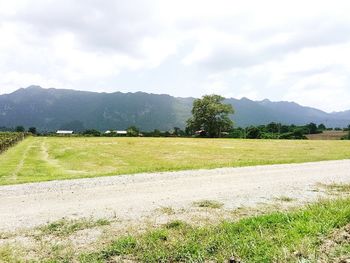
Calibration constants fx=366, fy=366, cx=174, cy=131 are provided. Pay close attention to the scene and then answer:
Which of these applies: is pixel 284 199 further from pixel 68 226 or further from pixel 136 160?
pixel 136 160

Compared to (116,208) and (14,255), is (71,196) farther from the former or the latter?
(14,255)

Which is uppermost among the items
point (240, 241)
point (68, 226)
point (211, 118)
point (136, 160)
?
point (211, 118)

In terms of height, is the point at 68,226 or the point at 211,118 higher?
the point at 211,118

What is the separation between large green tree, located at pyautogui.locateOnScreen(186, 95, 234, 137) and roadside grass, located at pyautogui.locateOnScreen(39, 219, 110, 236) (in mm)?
129121

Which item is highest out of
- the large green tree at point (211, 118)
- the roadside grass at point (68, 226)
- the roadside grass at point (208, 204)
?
the large green tree at point (211, 118)

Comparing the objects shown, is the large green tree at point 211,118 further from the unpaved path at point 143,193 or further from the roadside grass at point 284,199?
the roadside grass at point 284,199

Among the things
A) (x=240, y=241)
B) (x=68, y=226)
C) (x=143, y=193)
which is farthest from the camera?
(x=143, y=193)

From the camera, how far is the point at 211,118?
457 feet

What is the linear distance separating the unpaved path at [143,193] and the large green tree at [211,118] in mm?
118088

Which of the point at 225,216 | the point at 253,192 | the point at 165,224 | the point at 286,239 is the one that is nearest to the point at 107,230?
the point at 165,224

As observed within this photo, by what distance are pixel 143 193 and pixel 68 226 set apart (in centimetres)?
488

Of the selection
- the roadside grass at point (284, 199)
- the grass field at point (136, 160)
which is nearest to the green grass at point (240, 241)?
the roadside grass at point (284, 199)

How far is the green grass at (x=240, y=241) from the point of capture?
7223 mm

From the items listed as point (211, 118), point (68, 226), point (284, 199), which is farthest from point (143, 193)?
point (211, 118)
